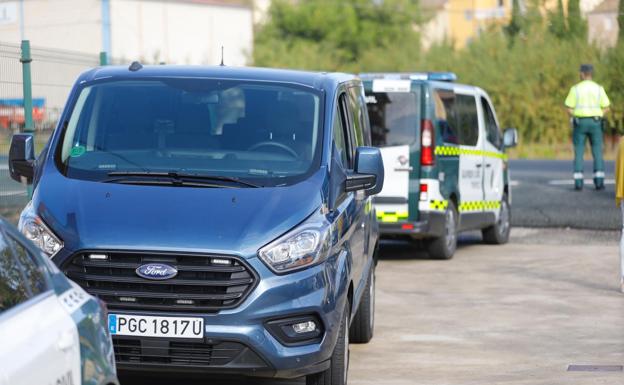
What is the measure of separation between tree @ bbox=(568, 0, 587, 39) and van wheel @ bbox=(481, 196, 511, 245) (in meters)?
26.5

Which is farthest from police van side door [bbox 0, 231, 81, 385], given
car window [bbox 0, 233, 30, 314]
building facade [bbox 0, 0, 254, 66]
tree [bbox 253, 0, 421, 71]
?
tree [bbox 253, 0, 421, 71]

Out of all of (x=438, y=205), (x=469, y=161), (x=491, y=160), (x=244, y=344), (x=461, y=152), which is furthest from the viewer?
(x=491, y=160)

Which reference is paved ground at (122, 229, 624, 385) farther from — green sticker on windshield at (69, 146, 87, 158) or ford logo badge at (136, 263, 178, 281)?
ford logo badge at (136, 263, 178, 281)

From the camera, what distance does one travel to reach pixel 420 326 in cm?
1112

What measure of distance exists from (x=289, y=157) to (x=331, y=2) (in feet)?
250

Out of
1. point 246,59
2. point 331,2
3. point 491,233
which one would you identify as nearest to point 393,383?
point 491,233

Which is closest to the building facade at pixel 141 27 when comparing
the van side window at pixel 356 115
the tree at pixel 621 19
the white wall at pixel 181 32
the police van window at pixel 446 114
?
the white wall at pixel 181 32

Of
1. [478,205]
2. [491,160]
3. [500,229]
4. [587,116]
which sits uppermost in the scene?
[587,116]

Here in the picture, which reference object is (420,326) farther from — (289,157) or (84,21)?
(84,21)

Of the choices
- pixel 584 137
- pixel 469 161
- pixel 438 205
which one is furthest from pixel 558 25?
pixel 438 205

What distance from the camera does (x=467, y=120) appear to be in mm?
16672

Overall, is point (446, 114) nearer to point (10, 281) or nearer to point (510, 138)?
point (510, 138)

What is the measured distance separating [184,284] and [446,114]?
9000 millimetres

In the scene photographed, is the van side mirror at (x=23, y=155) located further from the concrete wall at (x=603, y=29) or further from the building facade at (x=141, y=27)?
the concrete wall at (x=603, y=29)
